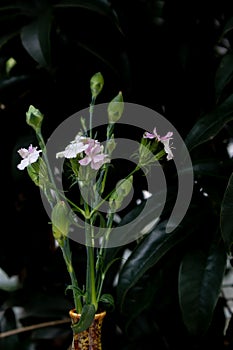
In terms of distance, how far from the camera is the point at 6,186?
3.87 ft

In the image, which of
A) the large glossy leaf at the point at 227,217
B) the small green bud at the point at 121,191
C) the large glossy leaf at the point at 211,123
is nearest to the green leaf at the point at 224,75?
the large glossy leaf at the point at 211,123

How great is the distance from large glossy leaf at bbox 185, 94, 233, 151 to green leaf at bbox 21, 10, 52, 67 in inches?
10.8

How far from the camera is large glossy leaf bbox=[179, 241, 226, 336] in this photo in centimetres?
80

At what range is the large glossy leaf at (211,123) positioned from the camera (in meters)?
0.83

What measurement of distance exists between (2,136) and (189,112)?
15.0 inches

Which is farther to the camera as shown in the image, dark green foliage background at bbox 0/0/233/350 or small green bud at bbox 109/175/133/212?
dark green foliage background at bbox 0/0/233/350

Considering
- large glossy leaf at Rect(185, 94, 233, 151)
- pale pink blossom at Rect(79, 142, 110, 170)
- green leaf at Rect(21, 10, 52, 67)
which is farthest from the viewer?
green leaf at Rect(21, 10, 52, 67)

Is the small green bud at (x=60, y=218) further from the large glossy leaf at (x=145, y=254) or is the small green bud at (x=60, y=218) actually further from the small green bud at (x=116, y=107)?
the large glossy leaf at (x=145, y=254)

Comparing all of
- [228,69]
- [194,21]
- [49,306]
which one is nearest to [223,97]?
[228,69]

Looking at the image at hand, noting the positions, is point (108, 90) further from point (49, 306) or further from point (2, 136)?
point (49, 306)

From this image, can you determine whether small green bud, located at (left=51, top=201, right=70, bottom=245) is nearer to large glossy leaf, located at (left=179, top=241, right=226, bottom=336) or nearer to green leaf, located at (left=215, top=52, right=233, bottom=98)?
large glossy leaf, located at (left=179, top=241, right=226, bottom=336)

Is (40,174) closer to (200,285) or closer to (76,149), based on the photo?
(76,149)

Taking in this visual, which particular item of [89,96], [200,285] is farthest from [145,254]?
[89,96]

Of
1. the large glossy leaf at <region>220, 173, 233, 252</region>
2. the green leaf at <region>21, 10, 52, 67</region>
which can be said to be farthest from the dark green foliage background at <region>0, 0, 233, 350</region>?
the large glossy leaf at <region>220, 173, 233, 252</region>
